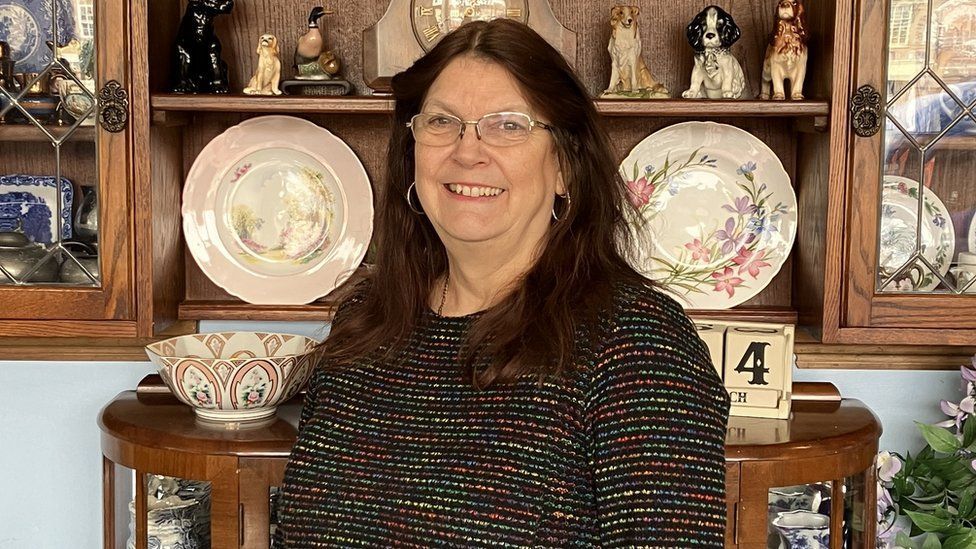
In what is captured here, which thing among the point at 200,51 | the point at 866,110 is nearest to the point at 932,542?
the point at 866,110

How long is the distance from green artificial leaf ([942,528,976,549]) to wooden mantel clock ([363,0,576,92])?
1071mm

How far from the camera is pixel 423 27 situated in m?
2.01

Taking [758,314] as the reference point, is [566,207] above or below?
above

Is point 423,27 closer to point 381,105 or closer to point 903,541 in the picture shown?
point 381,105

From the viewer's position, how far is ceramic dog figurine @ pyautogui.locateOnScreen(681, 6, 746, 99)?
2.02 meters

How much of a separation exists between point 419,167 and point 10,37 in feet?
2.92

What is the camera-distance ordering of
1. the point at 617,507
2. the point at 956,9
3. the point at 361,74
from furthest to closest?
the point at 361,74, the point at 956,9, the point at 617,507

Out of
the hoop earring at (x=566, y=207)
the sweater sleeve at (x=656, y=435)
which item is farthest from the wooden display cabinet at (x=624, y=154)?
the sweater sleeve at (x=656, y=435)

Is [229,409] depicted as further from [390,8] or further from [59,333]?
[390,8]

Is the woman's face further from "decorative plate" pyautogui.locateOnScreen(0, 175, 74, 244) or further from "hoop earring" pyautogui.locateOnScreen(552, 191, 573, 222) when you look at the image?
"decorative plate" pyautogui.locateOnScreen(0, 175, 74, 244)

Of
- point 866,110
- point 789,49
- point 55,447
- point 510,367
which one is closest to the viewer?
point 510,367

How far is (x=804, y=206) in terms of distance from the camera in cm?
211

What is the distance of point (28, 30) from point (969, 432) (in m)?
1.77

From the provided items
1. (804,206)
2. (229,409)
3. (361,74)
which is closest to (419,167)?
(229,409)
